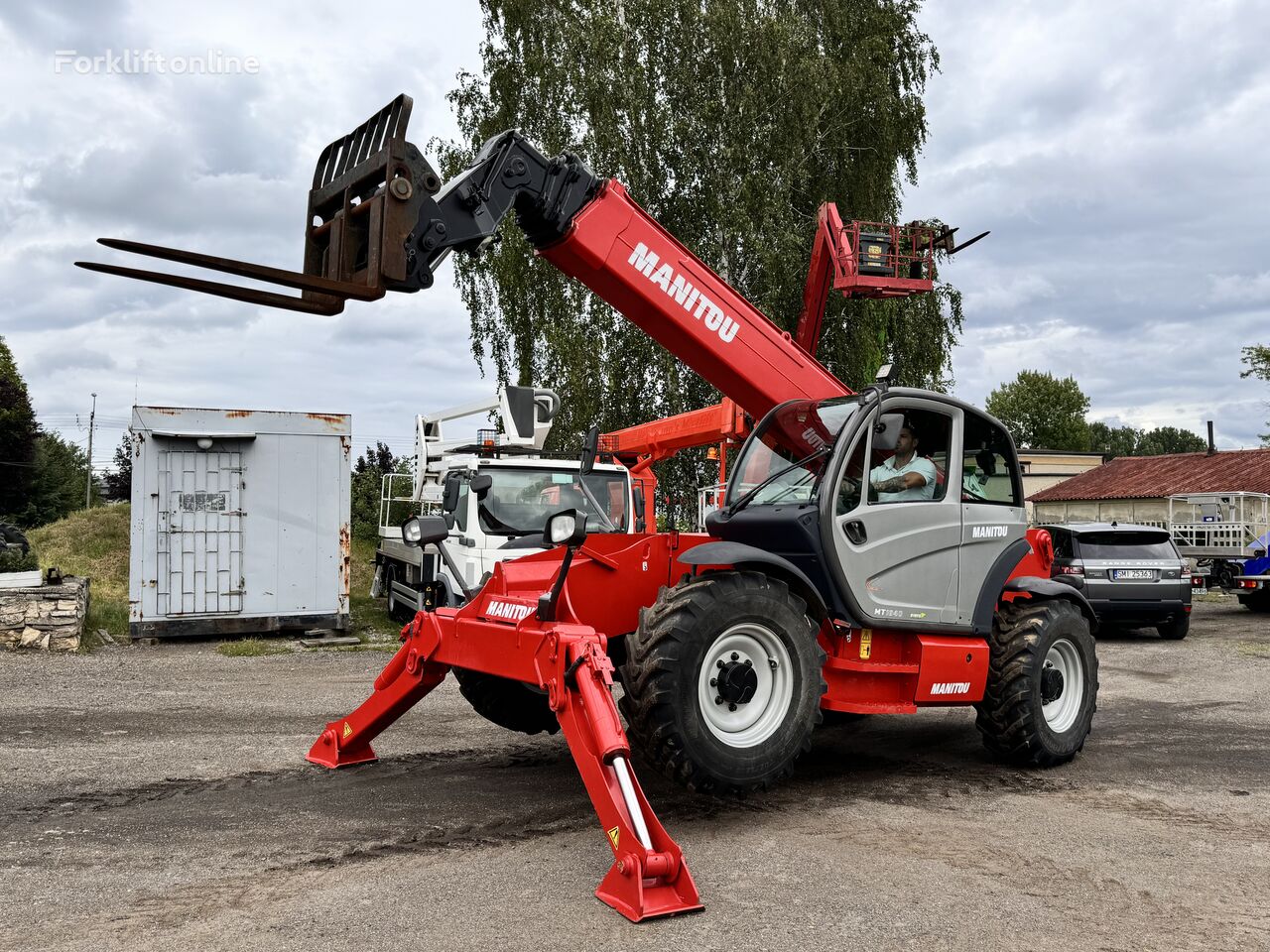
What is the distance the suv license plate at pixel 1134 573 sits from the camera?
15586 millimetres

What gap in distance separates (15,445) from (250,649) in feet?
104

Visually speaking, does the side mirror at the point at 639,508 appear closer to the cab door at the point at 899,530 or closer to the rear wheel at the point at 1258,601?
the cab door at the point at 899,530

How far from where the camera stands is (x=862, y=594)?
6273mm

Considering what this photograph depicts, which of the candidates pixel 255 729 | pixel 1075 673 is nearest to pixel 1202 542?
pixel 1075 673

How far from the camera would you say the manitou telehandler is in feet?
17.1

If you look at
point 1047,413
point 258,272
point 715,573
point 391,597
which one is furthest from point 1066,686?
point 1047,413

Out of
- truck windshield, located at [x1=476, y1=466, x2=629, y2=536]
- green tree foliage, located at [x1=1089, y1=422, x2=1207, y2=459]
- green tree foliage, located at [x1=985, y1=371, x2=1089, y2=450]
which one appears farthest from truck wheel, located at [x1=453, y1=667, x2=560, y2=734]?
green tree foliage, located at [x1=1089, y1=422, x2=1207, y2=459]

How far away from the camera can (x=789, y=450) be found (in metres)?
7.07

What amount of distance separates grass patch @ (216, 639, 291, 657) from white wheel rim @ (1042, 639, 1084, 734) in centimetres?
949

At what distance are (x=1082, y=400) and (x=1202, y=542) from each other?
57.2m

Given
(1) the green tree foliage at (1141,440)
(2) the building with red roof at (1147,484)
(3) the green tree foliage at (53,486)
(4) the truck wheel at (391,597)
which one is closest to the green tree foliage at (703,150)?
(4) the truck wheel at (391,597)

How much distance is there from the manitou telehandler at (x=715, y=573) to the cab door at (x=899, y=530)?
2 centimetres

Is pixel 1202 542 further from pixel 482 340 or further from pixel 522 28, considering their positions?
pixel 522 28

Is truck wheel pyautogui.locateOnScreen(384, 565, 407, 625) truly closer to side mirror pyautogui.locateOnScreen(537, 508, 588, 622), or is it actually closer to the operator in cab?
the operator in cab
